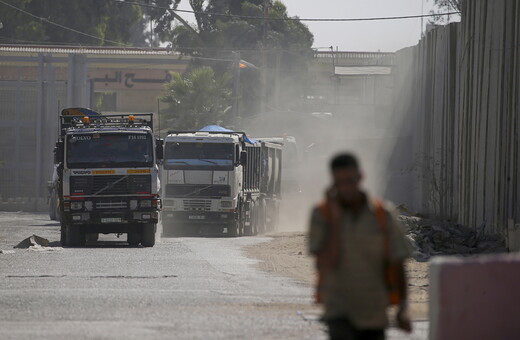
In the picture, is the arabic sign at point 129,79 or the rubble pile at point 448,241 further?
the arabic sign at point 129,79

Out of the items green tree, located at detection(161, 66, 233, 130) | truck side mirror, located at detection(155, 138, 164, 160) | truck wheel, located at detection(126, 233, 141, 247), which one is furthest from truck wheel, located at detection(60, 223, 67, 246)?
green tree, located at detection(161, 66, 233, 130)

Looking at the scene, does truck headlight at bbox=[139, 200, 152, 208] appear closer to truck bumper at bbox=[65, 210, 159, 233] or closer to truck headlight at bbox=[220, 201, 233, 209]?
truck bumper at bbox=[65, 210, 159, 233]

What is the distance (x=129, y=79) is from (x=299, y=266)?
66.7 meters

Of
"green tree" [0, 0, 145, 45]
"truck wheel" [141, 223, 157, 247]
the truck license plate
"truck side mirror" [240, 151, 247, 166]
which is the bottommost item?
"truck wheel" [141, 223, 157, 247]

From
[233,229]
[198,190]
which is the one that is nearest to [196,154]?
[198,190]

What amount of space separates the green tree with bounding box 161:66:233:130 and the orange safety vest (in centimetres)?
5479

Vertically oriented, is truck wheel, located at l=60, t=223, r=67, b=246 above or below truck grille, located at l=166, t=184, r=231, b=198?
below

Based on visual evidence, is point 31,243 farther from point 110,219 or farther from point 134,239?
point 134,239

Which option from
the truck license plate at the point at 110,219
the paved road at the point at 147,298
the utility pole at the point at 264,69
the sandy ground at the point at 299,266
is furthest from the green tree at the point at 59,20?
the paved road at the point at 147,298

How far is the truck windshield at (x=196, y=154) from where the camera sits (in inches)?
1339

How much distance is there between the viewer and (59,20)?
84.5m

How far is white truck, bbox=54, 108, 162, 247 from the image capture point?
86.1 feet

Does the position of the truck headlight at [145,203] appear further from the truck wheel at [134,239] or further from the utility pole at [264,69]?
the utility pole at [264,69]

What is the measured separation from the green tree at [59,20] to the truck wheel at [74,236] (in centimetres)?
5354
